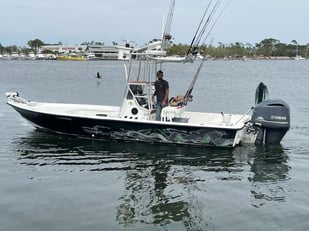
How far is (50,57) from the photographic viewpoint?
192125 mm

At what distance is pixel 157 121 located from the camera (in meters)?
15.4

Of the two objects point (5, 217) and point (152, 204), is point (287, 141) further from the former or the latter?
point (5, 217)

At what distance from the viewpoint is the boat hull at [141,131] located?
50.4ft

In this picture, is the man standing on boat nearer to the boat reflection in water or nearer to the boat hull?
the boat hull

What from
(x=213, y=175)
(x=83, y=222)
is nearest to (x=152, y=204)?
(x=83, y=222)

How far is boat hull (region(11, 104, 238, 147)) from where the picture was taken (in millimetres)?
15352

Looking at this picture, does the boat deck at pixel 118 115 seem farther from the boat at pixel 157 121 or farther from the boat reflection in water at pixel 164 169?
the boat reflection in water at pixel 164 169

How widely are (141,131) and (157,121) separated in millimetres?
628

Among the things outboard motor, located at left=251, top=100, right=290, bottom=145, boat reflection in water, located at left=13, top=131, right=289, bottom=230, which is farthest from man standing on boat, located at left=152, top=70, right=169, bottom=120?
outboard motor, located at left=251, top=100, right=290, bottom=145

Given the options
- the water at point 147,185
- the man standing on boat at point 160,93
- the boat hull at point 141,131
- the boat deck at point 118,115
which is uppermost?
the man standing on boat at point 160,93

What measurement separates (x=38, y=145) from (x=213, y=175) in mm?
6052

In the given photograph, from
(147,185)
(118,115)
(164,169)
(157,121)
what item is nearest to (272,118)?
(157,121)

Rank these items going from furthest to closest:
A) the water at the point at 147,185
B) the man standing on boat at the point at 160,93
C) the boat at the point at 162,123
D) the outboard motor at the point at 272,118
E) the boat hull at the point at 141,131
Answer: the man standing on boat at the point at 160,93 < the boat hull at the point at 141,131 < the boat at the point at 162,123 < the outboard motor at the point at 272,118 < the water at the point at 147,185

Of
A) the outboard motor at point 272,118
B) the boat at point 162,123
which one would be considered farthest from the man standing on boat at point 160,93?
the outboard motor at point 272,118
